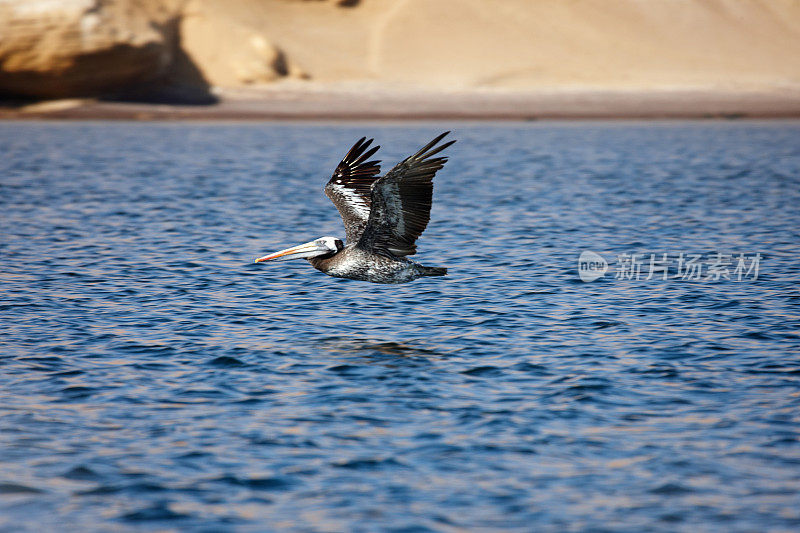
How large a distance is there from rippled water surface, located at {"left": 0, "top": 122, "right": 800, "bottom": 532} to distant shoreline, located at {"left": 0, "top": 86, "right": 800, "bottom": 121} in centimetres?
2482

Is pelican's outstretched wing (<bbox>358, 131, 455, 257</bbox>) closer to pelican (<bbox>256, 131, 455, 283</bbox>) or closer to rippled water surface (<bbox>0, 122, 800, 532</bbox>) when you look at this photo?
pelican (<bbox>256, 131, 455, 283</bbox>)

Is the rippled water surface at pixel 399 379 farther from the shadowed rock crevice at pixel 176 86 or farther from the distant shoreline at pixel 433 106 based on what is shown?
the shadowed rock crevice at pixel 176 86

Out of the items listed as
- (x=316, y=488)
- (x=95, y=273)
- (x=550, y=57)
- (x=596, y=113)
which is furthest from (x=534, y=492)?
(x=550, y=57)

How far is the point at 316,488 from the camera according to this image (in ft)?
22.1

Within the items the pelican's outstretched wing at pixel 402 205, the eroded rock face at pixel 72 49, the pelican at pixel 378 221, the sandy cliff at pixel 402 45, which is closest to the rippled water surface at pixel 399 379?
the pelican at pixel 378 221

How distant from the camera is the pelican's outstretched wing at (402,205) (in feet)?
32.3

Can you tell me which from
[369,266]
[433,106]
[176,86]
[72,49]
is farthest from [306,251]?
[176,86]

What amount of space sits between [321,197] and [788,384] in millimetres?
16418

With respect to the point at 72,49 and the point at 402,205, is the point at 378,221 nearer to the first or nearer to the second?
the point at 402,205

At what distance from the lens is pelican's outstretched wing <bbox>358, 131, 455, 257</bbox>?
32.3 ft

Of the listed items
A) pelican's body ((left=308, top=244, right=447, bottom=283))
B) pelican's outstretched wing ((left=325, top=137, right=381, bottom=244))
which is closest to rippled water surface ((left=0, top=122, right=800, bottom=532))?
pelican's body ((left=308, top=244, right=447, bottom=283))

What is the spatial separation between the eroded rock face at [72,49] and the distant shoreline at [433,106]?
122 cm

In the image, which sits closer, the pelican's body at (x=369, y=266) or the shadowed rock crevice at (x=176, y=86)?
the pelican's body at (x=369, y=266)

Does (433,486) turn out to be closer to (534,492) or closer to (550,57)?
(534,492)
